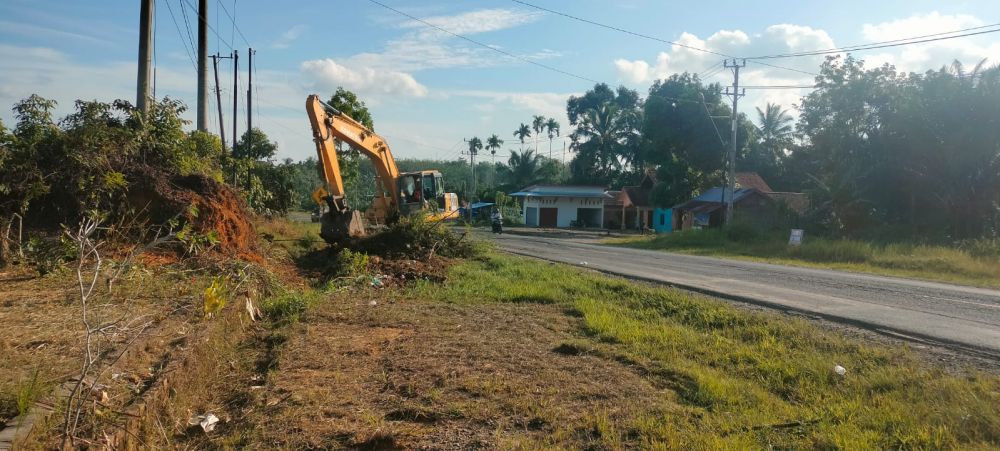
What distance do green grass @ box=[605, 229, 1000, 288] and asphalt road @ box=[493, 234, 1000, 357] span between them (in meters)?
4.12

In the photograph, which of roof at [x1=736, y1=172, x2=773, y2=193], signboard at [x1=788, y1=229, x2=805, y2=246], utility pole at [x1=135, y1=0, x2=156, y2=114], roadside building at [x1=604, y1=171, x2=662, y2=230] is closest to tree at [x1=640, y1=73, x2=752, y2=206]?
roof at [x1=736, y1=172, x2=773, y2=193]

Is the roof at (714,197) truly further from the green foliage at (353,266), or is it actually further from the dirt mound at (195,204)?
the dirt mound at (195,204)

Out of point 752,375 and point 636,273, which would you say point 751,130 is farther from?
point 752,375

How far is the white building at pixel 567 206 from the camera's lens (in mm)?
56406

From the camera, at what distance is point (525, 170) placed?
2820 inches

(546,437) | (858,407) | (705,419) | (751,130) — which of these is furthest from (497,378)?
(751,130)

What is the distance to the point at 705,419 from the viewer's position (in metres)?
4.67

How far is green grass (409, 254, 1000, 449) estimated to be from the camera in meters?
4.35

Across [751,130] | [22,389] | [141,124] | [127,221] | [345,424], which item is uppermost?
[751,130]

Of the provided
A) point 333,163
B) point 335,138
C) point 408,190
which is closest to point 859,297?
point 333,163

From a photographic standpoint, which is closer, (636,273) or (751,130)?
(636,273)

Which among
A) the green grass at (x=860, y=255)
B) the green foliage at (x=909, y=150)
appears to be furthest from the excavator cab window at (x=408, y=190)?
the green foliage at (x=909, y=150)

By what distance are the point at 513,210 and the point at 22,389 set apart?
2257 inches

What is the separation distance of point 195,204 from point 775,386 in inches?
380
